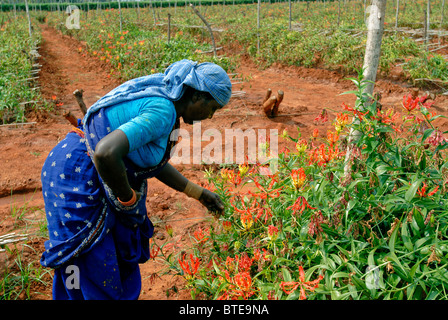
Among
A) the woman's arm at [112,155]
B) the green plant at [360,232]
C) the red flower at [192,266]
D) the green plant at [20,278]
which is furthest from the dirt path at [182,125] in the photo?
the woman's arm at [112,155]

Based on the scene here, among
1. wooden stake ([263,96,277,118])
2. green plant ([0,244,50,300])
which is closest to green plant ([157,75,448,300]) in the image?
green plant ([0,244,50,300])

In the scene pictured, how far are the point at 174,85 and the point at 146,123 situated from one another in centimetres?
21

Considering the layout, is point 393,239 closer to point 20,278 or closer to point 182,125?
point 20,278

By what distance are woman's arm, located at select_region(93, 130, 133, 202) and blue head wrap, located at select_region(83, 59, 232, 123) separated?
210mm

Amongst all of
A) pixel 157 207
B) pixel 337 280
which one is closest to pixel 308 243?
pixel 337 280

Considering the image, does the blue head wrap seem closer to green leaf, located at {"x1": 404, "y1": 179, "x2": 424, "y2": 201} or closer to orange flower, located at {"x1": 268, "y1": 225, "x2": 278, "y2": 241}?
orange flower, located at {"x1": 268, "y1": 225, "x2": 278, "y2": 241}

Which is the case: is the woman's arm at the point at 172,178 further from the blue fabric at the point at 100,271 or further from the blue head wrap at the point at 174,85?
the blue head wrap at the point at 174,85

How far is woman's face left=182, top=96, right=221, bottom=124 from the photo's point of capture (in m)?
1.42

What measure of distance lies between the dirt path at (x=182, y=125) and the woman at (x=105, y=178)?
0.40m

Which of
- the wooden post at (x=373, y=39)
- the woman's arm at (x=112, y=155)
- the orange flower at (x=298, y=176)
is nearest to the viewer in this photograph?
the woman's arm at (x=112, y=155)

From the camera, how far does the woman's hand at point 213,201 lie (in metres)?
1.82

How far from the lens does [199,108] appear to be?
1.43 meters

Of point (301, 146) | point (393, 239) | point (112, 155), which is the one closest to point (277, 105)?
point (301, 146)
